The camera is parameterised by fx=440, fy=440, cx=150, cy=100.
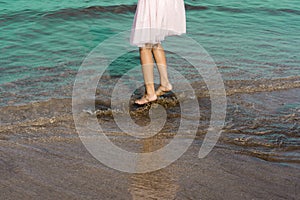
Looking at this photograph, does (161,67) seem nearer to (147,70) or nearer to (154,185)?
(147,70)

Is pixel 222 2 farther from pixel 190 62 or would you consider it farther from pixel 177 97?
pixel 177 97

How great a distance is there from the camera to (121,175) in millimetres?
3250

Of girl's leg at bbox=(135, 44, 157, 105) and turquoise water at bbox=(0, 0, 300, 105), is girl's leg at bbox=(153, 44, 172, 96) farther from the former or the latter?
turquoise water at bbox=(0, 0, 300, 105)

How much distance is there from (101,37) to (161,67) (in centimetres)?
331

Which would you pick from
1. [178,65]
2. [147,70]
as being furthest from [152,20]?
[178,65]

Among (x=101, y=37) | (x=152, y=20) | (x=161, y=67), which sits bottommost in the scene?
(x=101, y=37)

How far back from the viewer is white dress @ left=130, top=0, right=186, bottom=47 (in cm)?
462

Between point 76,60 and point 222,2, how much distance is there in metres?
6.40

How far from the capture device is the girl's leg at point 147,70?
480 centimetres

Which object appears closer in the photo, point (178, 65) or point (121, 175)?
point (121, 175)

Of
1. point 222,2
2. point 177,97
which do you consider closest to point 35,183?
point 177,97

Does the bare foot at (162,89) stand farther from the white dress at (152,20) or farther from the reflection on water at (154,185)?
the reflection on water at (154,185)

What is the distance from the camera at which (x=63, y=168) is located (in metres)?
3.33

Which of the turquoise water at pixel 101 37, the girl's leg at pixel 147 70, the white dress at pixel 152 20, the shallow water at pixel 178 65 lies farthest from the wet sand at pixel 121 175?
the turquoise water at pixel 101 37
